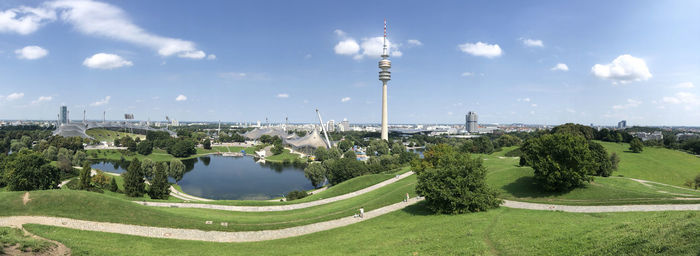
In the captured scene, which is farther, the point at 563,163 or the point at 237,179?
the point at 237,179

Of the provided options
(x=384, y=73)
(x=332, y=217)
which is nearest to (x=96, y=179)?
(x=332, y=217)

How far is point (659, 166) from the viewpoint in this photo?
51.0 m

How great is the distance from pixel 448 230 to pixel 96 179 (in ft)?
155

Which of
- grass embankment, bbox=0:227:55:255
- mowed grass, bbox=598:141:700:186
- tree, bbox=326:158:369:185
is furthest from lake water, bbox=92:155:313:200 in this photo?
mowed grass, bbox=598:141:700:186

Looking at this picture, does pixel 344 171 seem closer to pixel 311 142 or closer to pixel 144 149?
pixel 311 142

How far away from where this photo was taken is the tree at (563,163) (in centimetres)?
2552

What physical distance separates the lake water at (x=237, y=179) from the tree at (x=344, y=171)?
28.7 feet

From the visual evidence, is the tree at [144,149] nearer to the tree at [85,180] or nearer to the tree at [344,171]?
the tree at [85,180]

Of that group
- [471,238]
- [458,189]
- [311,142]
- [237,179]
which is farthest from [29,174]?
[311,142]

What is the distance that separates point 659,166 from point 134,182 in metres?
76.4

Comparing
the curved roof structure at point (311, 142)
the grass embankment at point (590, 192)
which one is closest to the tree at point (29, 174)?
the grass embankment at point (590, 192)

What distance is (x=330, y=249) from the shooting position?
654 inches

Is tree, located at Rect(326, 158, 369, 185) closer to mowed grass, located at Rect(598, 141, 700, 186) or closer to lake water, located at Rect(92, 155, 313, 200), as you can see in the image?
lake water, located at Rect(92, 155, 313, 200)

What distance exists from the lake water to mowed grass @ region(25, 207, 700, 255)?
3257cm
